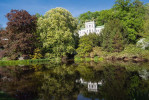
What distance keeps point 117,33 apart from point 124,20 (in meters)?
7.52

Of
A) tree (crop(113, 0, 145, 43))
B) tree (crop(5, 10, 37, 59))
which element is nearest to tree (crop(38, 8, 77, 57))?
tree (crop(5, 10, 37, 59))

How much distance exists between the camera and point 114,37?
2658 cm

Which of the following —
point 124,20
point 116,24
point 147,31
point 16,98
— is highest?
point 124,20

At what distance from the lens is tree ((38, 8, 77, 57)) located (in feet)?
84.0

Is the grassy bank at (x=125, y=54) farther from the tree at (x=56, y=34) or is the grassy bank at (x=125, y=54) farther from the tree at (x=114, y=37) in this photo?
the tree at (x=56, y=34)

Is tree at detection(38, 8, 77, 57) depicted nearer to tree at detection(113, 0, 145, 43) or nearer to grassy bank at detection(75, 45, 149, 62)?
grassy bank at detection(75, 45, 149, 62)

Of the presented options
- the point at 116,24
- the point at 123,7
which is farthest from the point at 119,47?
the point at 123,7

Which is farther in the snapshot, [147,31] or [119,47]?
[119,47]

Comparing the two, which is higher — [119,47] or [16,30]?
[16,30]

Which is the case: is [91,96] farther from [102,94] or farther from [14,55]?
[14,55]

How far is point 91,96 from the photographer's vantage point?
525cm

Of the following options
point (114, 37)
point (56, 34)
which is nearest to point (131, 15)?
point (114, 37)

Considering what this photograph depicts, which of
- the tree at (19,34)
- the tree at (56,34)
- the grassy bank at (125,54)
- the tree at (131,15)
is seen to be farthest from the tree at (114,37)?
the tree at (19,34)

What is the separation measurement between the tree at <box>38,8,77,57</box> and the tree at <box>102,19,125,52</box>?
7989mm
